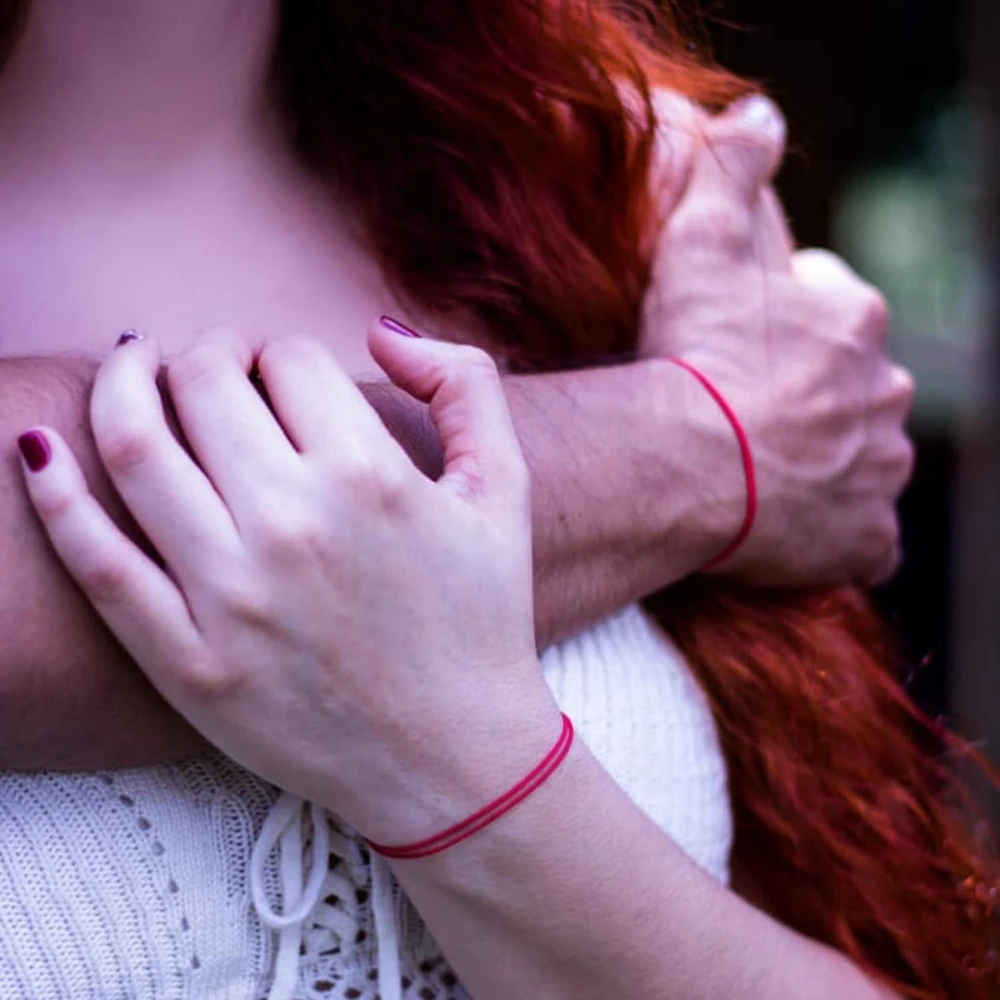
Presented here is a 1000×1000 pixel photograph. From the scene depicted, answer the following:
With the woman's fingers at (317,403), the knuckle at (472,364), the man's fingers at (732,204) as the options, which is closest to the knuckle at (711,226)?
the man's fingers at (732,204)

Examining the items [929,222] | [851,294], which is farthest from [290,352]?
[929,222]

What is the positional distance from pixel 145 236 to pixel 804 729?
62cm

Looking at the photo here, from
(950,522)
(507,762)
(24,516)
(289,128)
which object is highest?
(289,128)

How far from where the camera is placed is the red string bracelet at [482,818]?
0.81 metres

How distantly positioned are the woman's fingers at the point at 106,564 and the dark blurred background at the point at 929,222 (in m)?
3.13

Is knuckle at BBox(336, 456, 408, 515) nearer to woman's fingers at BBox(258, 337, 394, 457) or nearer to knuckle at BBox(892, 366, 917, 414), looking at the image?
woman's fingers at BBox(258, 337, 394, 457)

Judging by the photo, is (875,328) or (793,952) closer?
(793,952)

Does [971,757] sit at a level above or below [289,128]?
below

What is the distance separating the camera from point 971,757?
1229 millimetres

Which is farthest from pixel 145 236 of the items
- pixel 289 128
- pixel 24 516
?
pixel 24 516

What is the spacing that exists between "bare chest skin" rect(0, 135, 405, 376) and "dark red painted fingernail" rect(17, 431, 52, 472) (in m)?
0.20

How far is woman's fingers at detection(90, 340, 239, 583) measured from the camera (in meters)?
0.75

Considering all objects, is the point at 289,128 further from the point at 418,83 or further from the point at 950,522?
the point at 950,522

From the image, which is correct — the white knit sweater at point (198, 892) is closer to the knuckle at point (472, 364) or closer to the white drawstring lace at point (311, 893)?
the white drawstring lace at point (311, 893)
